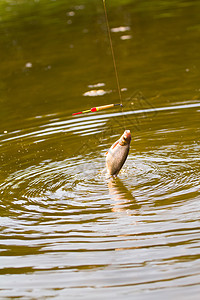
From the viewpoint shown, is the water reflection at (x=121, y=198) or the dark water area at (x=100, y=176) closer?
the dark water area at (x=100, y=176)

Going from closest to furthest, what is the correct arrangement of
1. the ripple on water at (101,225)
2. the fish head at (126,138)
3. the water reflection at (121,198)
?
the ripple on water at (101,225) < the water reflection at (121,198) < the fish head at (126,138)

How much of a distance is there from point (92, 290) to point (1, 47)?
56.0 ft

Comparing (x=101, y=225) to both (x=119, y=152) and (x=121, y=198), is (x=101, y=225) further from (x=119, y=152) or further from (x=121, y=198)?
(x=119, y=152)

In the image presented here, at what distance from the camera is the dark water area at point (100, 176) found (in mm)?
5020

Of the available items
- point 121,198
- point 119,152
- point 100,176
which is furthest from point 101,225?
point 100,176

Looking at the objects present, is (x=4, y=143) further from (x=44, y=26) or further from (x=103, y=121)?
(x=44, y=26)

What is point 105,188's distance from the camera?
23.2 ft

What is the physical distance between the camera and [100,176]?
7.51 metres

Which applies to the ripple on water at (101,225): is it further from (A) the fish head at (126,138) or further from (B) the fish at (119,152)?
(A) the fish head at (126,138)

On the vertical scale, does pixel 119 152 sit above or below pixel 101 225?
above

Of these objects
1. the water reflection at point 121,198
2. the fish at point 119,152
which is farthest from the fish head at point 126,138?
the water reflection at point 121,198

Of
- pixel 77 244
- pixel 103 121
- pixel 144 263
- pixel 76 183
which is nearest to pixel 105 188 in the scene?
pixel 76 183

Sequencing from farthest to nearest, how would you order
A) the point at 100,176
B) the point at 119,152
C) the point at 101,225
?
the point at 100,176 < the point at 119,152 < the point at 101,225

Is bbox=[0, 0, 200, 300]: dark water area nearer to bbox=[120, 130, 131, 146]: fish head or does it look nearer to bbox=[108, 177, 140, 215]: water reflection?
bbox=[108, 177, 140, 215]: water reflection
